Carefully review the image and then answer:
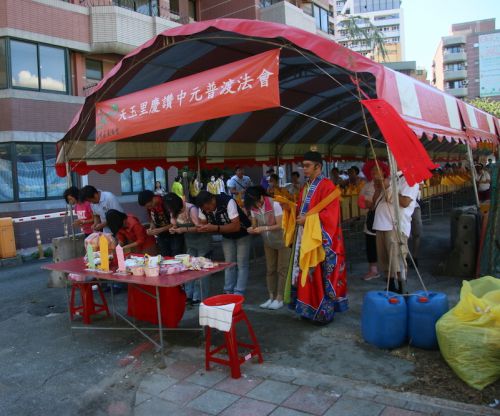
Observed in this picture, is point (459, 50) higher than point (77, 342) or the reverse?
higher

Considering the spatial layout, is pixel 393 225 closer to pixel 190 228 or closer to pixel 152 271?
pixel 152 271

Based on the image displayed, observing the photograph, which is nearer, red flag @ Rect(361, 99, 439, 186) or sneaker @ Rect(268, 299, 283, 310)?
red flag @ Rect(361, 99, 439, 186)

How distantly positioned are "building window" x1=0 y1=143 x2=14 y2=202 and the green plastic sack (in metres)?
12.5

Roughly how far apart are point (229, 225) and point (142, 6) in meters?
14.2

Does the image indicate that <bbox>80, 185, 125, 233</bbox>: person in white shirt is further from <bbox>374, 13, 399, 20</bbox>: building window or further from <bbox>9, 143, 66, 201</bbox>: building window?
<bbox>374, 13, 399, 20</bbox>: building window

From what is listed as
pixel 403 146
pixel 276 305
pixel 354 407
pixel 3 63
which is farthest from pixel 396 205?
pixel 3 63

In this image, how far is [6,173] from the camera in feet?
42.4

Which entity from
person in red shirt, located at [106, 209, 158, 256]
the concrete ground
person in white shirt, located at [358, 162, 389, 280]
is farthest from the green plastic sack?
person in red shirt, located at [106, 209, 158, 256]

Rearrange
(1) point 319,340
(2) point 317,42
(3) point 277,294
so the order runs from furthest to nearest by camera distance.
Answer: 1. (3) point 277,294
2. (1) point 319,340
3. (2) point 317,42

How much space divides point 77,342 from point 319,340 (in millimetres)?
2745

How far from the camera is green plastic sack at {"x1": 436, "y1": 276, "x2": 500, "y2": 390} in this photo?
11.5 feet

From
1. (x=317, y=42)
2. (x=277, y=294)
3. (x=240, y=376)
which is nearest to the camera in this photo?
(x=240, y=376)

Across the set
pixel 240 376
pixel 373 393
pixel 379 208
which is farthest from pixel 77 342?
pixel 379 208

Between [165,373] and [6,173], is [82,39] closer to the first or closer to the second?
[6,173]
